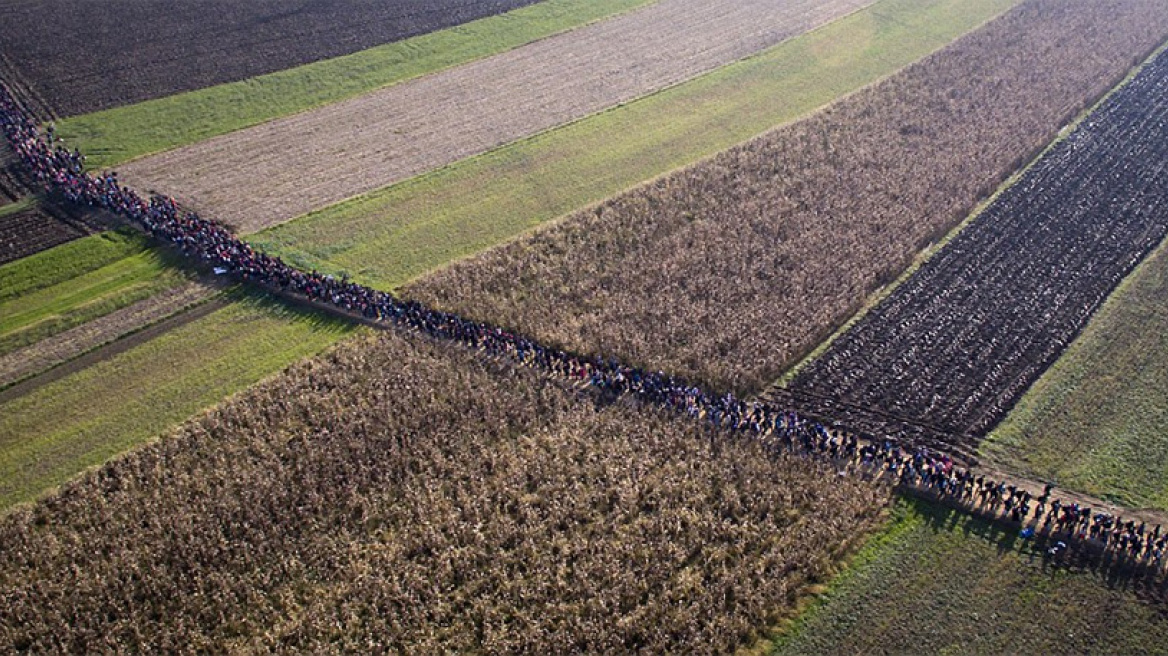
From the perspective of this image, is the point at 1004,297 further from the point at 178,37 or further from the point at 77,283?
the point at 178,37

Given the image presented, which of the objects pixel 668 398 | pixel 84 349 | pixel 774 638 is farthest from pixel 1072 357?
pixel 84 349

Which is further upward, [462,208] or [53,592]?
[462,208]

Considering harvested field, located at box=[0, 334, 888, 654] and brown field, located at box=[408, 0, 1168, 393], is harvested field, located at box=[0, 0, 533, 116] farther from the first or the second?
harvested field, located at box=[0, 334, 888, 654]

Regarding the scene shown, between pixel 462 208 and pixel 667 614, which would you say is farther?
pixel 462 208

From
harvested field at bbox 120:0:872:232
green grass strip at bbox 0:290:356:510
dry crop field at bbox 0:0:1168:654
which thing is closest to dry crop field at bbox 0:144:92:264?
dry crop field at bbox 0:0:1168:654

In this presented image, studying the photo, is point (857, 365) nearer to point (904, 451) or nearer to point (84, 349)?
point (904, 451)

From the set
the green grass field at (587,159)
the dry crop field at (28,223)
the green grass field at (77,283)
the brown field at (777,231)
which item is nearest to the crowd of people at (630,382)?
the dry crop field at (28,223)
